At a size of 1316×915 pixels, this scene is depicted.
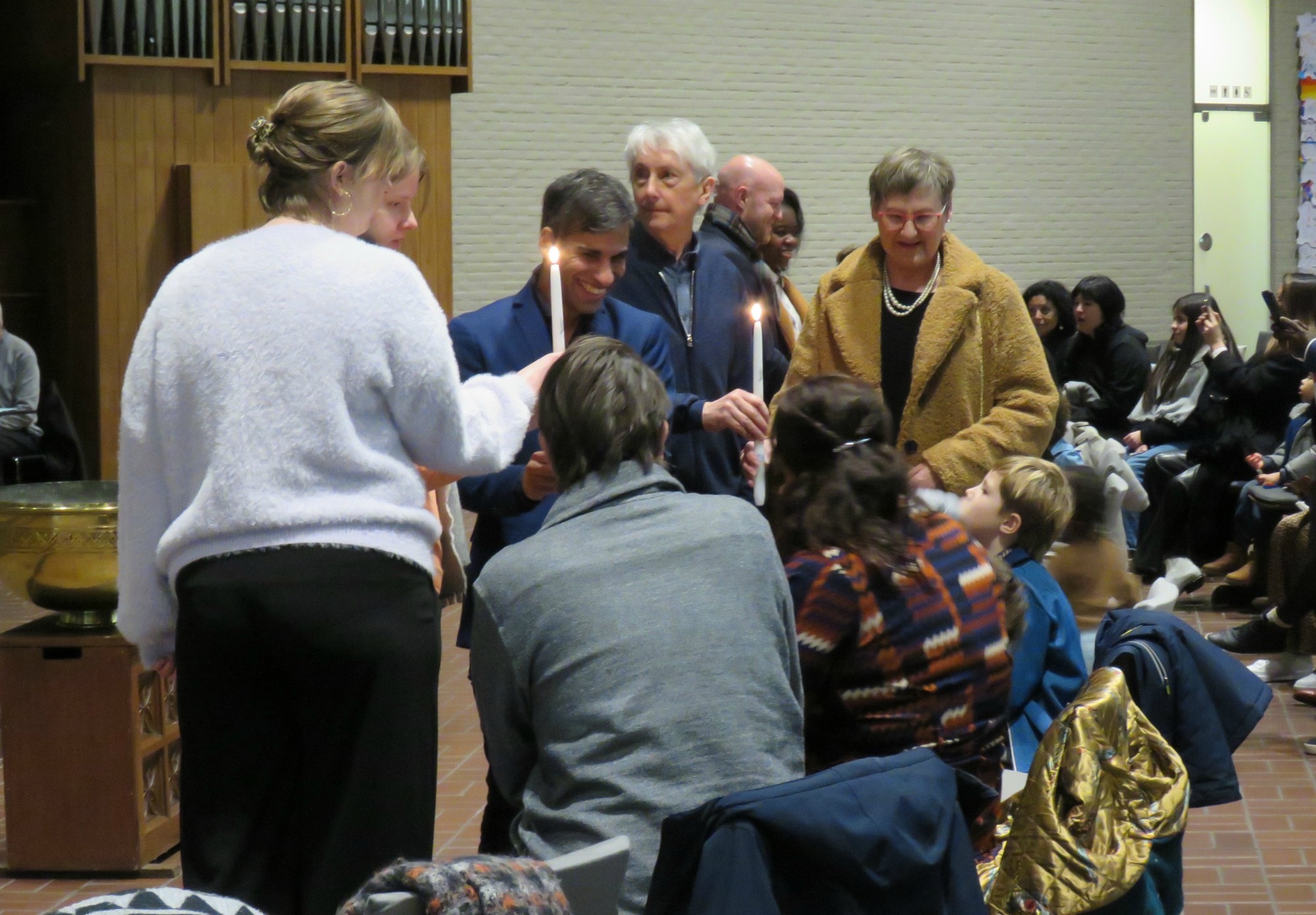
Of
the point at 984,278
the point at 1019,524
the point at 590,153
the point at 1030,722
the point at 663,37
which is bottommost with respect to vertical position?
the point at 1030,722

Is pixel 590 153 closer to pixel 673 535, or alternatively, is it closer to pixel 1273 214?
pixel 1273 214

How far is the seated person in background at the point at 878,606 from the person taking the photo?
2.14 metres

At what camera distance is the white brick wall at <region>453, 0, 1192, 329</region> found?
36.1ft

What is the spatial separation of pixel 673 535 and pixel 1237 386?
587 centimetres

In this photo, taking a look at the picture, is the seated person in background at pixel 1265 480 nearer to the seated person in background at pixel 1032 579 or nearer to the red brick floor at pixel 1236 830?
the red brick floor at pixel 1236 830

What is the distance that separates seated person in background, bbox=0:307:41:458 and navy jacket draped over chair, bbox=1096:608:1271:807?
265 inches

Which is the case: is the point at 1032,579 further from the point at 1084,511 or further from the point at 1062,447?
the point at 1062,447

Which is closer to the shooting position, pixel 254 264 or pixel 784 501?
pixel 254 264

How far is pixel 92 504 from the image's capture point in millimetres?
3566

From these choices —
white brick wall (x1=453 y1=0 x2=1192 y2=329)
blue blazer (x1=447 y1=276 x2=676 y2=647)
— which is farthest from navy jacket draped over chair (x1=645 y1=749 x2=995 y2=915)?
white brick wall (x1=453 y1=0 x2=1192 y2=329)

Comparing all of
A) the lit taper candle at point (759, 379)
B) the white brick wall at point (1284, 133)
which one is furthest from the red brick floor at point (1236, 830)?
the white brick wall at point (1284, 133)

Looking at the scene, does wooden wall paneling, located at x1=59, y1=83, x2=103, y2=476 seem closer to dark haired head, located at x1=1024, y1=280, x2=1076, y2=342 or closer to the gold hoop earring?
dark haired head, located at x1=1024, y1=280, x2=1076, y2=342

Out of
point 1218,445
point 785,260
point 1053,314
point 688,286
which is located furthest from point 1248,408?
point 688,286

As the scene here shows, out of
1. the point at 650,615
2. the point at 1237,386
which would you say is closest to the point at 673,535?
the point at 650,615
